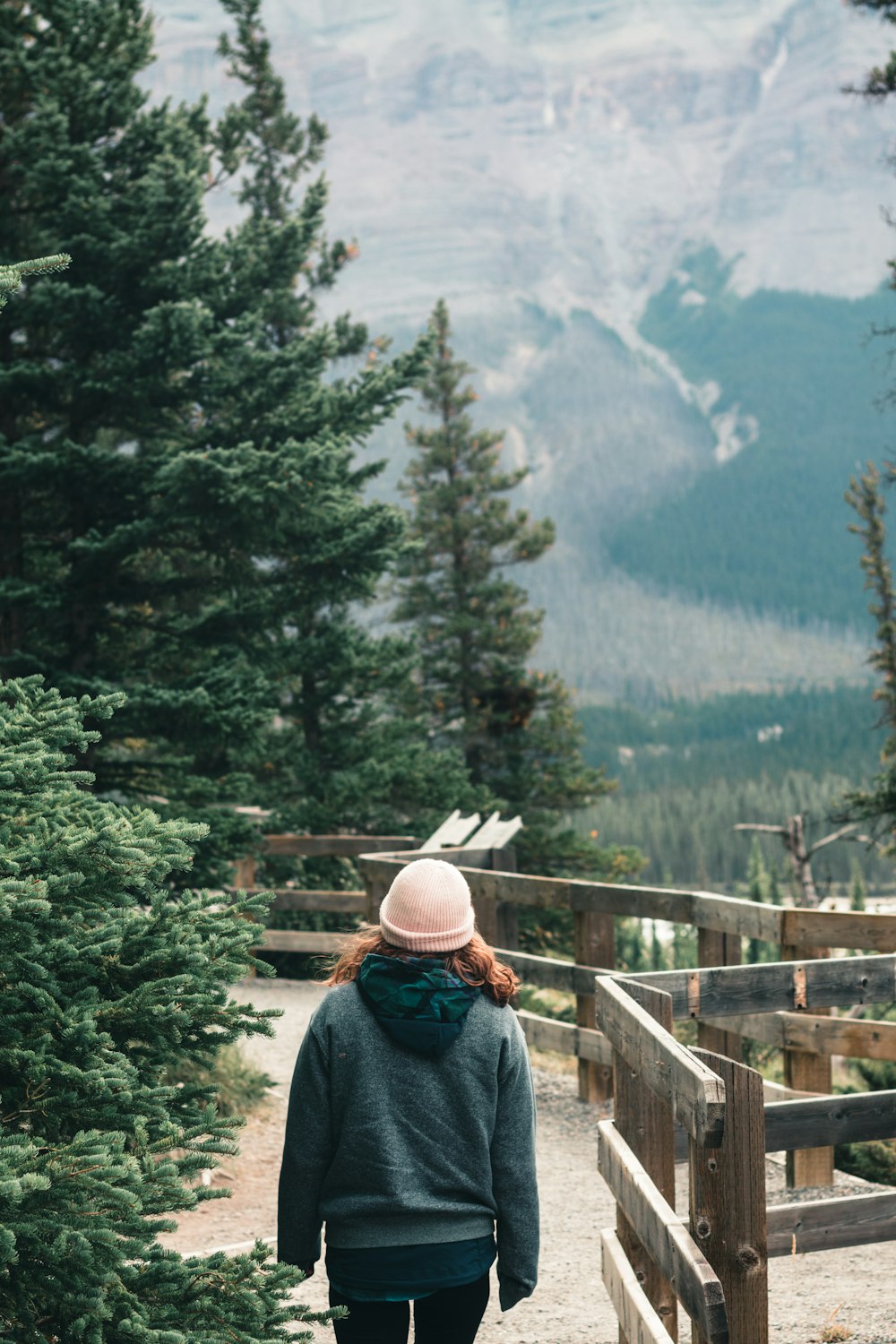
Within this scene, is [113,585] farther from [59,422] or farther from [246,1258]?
[246,1258]

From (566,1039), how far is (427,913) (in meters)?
6.02

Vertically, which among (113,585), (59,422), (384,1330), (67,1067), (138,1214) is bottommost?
(384,1330)

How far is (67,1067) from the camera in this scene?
140 inches

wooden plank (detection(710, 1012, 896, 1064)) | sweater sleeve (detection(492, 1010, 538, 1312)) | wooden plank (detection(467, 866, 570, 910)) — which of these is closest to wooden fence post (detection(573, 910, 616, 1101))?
wooden plank (detection(467, 866, 570, 910))

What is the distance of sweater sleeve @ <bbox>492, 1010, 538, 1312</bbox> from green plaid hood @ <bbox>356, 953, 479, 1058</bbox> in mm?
195

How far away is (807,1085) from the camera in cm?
741

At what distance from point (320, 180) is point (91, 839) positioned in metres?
15.0

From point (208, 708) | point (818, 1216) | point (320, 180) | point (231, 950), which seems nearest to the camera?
point (231, 950)

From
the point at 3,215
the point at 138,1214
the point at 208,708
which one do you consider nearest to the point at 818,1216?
the point at 138,1214

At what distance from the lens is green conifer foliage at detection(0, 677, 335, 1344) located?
3.28 m

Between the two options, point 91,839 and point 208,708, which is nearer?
point 91,839

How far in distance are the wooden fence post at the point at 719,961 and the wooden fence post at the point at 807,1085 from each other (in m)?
0.28

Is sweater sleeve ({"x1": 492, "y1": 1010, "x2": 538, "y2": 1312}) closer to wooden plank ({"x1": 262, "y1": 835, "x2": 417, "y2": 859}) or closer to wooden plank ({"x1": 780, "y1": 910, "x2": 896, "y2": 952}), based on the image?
wooden plank ({"x1": 780, "y1": 910, "x2": 896, "y2": 952})

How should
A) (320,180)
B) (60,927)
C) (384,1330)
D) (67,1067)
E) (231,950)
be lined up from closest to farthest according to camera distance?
1. (384,1330)
2. (67,1067)
3. (60,927)
4. (231,950)
5. (320,180)
